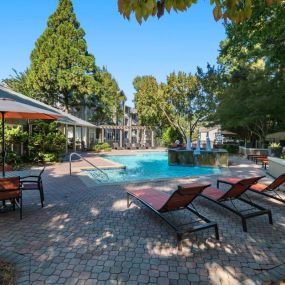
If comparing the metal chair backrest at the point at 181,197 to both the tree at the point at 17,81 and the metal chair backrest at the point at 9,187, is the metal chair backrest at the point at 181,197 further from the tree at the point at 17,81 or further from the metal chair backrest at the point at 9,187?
the tree at the point at 17,81

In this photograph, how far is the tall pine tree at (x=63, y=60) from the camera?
2503 centimetres

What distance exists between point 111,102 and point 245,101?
19023 millimetres

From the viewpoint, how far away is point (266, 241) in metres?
4.13

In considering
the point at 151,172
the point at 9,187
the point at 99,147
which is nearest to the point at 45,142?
the point at 151,172

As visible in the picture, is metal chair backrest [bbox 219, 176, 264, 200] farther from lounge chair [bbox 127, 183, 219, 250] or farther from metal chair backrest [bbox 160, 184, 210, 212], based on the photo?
metal chair backrest [bbox 160, 184, 210, 212]

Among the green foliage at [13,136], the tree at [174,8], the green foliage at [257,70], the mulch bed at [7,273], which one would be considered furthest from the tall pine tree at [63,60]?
Result: the tree at [174,8]

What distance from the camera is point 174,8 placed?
2232 mm

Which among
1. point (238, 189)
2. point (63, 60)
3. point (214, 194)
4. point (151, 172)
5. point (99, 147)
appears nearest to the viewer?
point (238, 189)

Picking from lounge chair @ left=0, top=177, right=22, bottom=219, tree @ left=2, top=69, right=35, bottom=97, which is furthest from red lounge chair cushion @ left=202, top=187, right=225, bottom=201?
tree @ left=2, top=69, right=35, bottom=97

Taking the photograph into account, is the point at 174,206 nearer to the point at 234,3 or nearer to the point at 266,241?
the point at 266,241

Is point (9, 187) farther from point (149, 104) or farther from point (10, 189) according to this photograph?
point (149, 104)

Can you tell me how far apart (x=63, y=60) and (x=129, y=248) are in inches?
996

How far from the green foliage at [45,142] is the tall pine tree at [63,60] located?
1192cm

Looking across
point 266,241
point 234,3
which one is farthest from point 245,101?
point 234,3
